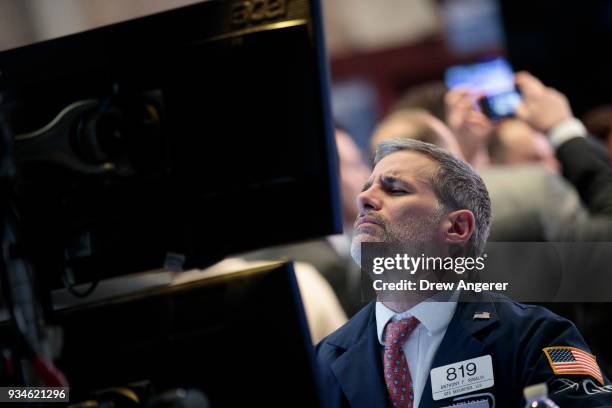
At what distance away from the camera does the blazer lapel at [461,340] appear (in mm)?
1137

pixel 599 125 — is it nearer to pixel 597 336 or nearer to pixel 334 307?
pixel 597 336

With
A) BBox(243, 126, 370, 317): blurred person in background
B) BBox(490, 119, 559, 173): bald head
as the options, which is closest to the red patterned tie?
BBox(243, 126, 370, 317): blurred person in background

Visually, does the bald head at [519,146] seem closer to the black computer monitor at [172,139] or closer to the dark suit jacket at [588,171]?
the dark suit jacket at [588,171]

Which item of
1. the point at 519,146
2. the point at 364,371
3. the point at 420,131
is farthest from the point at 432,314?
the point at 519,146

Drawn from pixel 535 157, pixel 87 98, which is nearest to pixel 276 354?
pixel 87 98

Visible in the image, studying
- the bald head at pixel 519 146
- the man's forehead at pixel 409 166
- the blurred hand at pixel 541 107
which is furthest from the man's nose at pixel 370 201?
the blurred hand at pixel 541 107

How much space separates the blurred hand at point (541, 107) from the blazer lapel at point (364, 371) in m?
0.66

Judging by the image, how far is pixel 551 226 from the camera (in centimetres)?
142

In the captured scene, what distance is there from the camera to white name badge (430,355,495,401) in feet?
3.67

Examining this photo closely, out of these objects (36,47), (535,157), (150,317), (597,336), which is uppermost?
(36,47)

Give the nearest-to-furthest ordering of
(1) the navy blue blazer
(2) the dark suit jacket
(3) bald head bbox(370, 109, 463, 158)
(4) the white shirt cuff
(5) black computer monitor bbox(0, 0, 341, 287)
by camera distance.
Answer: (1) the navy blue blazer → (5) black computer monitor bbox(0, 0, 341, 287) → (3) bald head bbox(370, 109, 463, 158) → (2) the dark suit jacket → (4) the white shirt cuff

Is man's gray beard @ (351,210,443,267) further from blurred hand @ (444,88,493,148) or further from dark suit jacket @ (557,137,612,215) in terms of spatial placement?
dark suit jacket @ (557,137,612,215)

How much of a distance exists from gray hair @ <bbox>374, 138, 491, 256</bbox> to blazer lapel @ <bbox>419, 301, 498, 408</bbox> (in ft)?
0.29

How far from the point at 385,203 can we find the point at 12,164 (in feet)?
2.13
